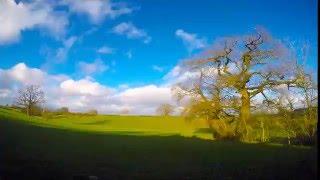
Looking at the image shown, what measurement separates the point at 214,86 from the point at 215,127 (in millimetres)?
5165

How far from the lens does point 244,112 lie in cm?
5012

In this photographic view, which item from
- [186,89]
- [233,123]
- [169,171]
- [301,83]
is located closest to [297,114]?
[301,83]

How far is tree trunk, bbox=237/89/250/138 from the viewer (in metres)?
50.1

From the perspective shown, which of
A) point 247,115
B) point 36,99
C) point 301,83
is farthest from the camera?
point 36,99

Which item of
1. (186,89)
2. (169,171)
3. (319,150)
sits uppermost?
(186,89)

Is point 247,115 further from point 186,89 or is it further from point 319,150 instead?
point 319,150

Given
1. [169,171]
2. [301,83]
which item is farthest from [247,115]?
[169,171]

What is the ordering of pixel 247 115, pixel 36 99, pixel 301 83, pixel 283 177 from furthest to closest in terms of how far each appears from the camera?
1. pixel 36 99
2. pixel 247 115
3. pixel 301 83
4. pixel 283 177

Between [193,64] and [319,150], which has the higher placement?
[193,64]

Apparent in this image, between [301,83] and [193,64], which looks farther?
[193,64]

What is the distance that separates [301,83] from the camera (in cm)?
4584

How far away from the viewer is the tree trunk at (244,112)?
50.1 m

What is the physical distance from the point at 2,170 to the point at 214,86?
34.5 m

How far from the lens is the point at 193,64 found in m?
51.8
